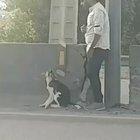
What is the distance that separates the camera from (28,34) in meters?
28.7

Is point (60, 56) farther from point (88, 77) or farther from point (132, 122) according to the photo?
point (132, 122)

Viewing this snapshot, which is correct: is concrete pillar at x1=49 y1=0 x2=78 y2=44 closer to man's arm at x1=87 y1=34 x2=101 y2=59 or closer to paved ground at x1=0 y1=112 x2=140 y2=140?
man's arm at x1=87 y1=34 x2=101 y2=59

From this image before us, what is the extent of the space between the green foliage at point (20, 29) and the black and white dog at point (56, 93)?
19364 millimetres

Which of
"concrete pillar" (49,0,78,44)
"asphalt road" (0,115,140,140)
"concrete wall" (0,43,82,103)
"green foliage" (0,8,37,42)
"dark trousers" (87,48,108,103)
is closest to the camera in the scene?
"asphalt road" (0,115,140,140)

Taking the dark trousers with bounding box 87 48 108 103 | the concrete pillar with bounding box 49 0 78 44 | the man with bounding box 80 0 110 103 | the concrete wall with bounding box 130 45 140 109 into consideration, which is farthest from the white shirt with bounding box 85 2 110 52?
the concrete pillar with bounding box 49 0 78 44

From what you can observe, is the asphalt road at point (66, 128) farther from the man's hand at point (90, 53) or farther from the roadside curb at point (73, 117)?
the man's hand at point (90, 53)

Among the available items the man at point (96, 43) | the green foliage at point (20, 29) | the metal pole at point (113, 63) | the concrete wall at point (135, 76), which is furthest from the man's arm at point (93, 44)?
the green foliage at point (20, 29)

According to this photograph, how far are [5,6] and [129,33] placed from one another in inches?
349

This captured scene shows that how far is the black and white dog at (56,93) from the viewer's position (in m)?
8.47

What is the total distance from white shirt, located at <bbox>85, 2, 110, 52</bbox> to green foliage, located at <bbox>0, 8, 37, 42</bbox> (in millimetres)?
19683

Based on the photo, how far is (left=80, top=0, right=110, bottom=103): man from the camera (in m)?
8.09

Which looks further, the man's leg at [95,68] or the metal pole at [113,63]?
the metal pole at [113,63]

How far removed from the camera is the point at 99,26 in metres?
8.05

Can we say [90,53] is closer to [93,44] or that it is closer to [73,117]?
[93,44]
